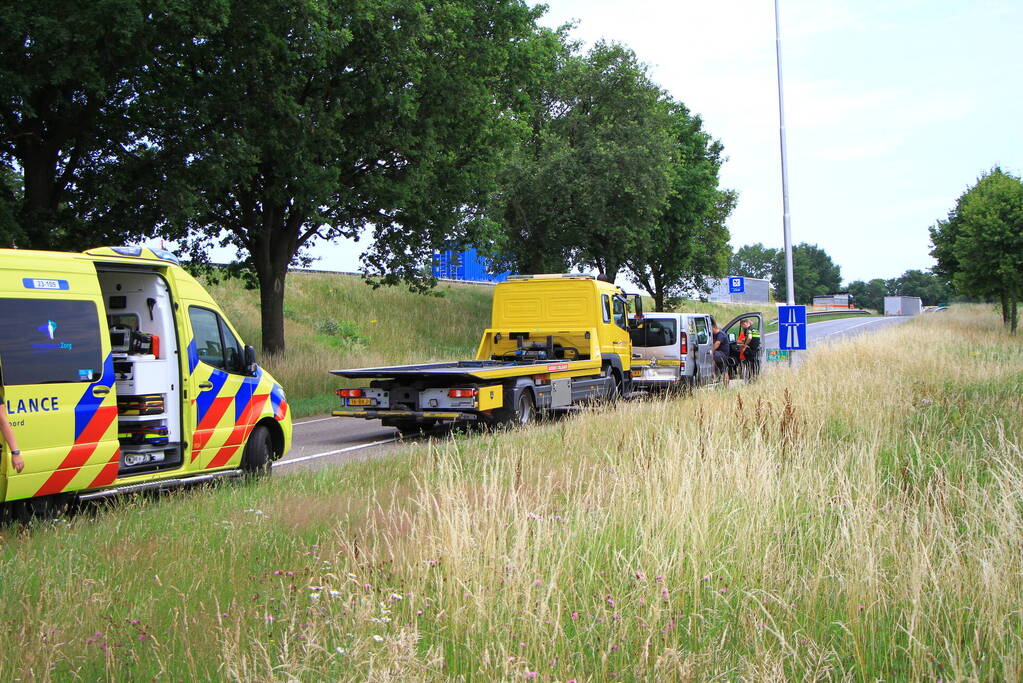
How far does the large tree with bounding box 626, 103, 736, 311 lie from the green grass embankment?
9331 millimetres

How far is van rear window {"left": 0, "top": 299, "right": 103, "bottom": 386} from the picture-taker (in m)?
7.04

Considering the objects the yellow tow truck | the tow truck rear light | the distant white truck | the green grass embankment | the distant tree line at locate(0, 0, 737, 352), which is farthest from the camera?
the distant white truck

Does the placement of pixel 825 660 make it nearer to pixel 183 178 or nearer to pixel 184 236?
pixel 183 178

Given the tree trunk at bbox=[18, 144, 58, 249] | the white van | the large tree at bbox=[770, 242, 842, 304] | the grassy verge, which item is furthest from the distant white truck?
the grassy verge

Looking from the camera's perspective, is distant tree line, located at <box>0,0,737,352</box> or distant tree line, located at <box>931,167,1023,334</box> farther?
distant tree line, located at <box>931,167,1023,334</box>

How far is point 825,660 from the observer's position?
374 centimetres

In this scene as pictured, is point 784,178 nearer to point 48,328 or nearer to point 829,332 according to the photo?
point 48,328

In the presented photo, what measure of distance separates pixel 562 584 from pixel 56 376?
4975 millimetres

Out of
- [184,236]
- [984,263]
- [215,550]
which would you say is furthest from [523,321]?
[984,263]

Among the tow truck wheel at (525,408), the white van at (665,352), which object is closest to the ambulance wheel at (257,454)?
the tow truck wheel at (525,408)

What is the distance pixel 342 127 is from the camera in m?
21.6

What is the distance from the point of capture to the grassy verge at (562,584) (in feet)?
12.4

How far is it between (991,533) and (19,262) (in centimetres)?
717

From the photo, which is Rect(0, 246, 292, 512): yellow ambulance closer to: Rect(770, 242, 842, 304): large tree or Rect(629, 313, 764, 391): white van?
Rect(629, 313, 764, 391): white van
